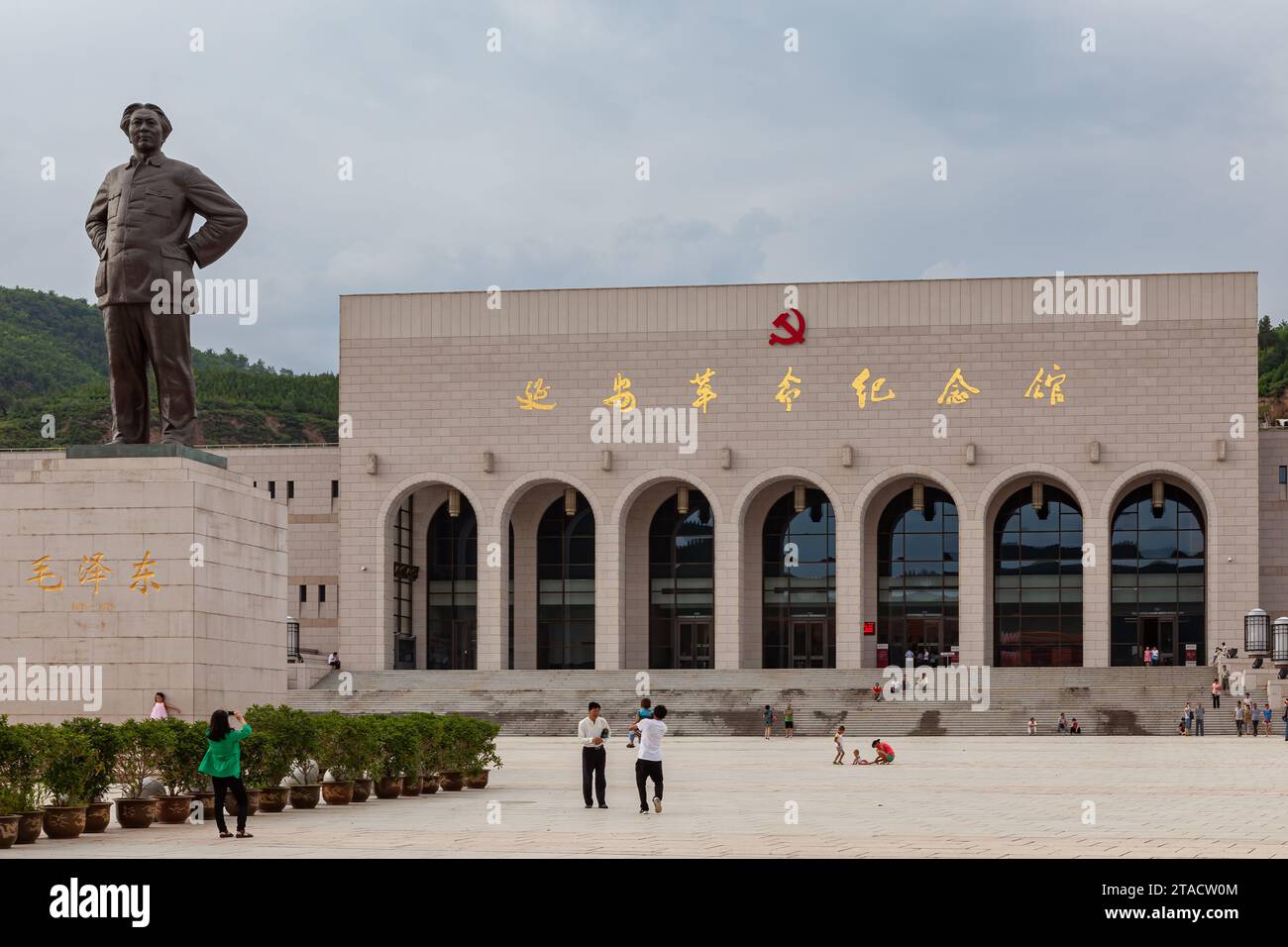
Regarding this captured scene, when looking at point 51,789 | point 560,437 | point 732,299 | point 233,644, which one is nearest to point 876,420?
point 732,299

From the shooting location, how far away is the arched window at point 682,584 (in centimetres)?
6412

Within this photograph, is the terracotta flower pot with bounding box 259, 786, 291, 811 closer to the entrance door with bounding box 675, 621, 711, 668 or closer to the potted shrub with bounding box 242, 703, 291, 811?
the potted shrub with bounding box 242, 703, 291, 811

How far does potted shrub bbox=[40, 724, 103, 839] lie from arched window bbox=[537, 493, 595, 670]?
48.0 meters

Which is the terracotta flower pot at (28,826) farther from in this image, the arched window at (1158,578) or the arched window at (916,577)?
the arched window at (1158,578)

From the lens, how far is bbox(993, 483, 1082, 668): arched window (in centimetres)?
6194

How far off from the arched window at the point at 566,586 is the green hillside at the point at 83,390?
25086mm

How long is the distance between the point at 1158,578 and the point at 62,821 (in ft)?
166

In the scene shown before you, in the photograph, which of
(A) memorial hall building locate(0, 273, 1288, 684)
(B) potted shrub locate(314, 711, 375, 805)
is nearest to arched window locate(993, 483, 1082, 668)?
(A) memorial hall building locate(0, 273, 1288, 684)

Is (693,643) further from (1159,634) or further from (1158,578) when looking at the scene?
(1158,578)

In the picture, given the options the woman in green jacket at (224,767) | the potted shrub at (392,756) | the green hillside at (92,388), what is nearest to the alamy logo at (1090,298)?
the green hillside at (92,388)

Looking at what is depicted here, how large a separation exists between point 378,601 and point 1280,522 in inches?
1197

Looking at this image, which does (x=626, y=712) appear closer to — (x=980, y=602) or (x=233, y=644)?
(x=980, y=602)
